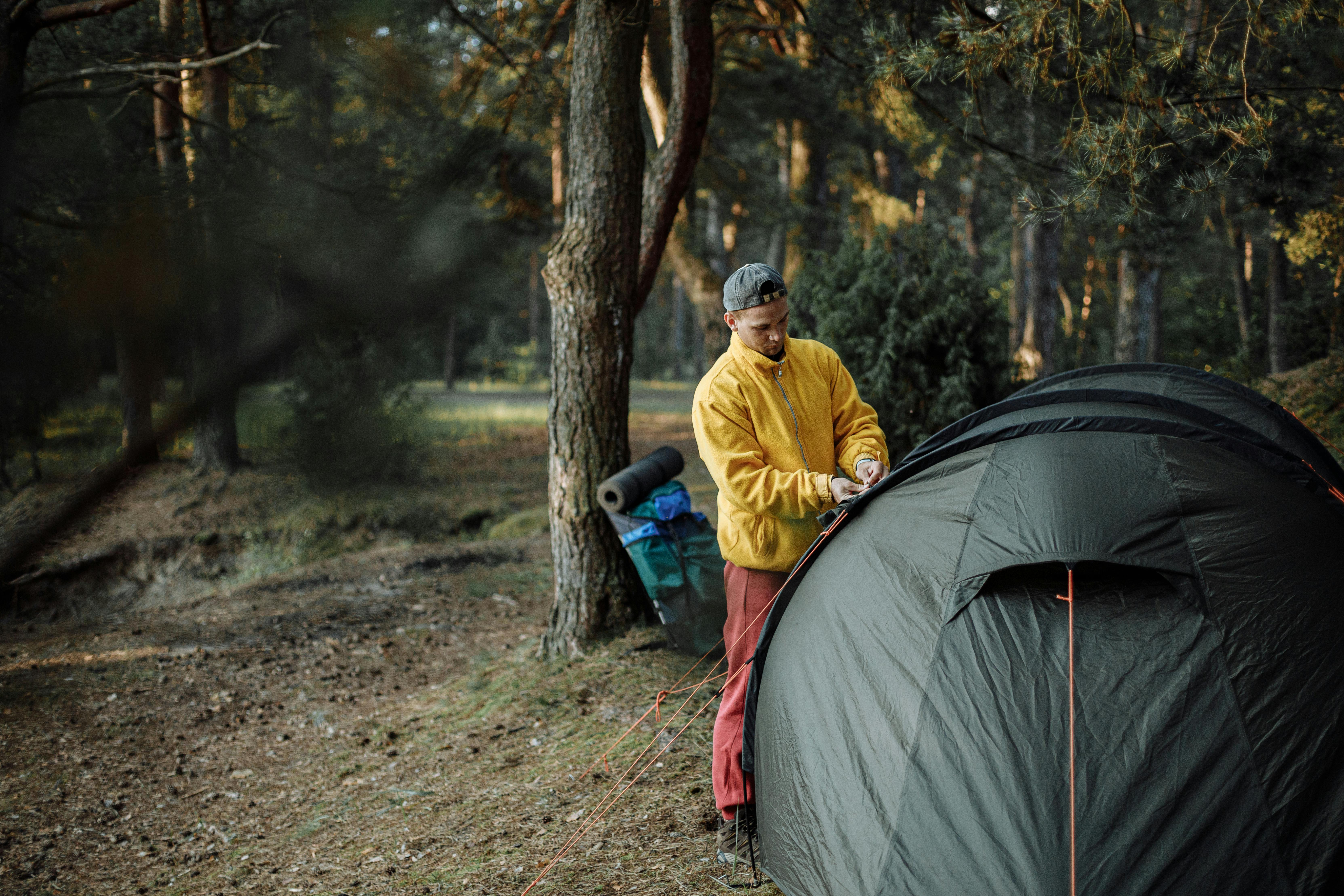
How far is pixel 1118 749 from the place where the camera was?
212cm

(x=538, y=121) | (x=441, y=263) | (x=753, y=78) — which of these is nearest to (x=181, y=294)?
(x=441, y=263)

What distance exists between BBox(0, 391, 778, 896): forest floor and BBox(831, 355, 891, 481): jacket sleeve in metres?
1.46

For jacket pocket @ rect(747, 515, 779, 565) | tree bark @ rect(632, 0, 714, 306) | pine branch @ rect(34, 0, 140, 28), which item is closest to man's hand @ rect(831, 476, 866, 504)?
jacket pocket @ rect(747, 515, 779, 565)

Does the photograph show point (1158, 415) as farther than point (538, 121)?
No

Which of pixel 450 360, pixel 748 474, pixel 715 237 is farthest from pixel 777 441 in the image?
pixel 450 360

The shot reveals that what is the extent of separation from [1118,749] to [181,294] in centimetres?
431

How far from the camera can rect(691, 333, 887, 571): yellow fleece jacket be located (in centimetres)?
275

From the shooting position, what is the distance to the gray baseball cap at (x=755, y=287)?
9.16 ft

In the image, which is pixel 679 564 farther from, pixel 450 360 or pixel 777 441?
pixel 450 360

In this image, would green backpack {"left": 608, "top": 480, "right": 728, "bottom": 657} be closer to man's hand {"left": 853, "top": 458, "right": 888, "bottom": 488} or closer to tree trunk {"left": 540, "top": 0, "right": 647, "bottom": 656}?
tree trunk {"left": 540, "top": 0, "right": 647, "bottom": 656}

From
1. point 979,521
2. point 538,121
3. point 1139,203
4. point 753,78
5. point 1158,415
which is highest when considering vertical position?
point 753,78

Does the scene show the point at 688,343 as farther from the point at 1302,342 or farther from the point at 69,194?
the point at 69,194

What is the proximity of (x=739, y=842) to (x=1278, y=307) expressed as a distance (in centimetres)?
1440

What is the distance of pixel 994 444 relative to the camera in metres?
2.57
